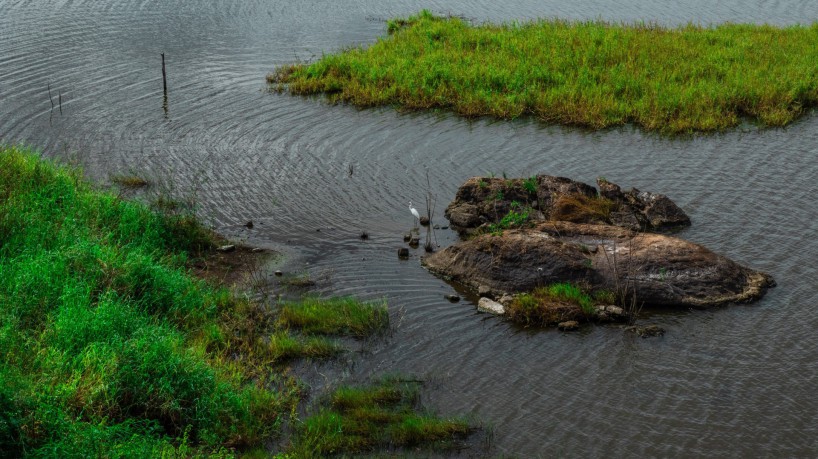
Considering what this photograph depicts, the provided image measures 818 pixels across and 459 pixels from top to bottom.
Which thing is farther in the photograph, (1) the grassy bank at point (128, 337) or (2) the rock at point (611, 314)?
(2) the rock at point (611, 314)

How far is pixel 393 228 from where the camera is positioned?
16109mm

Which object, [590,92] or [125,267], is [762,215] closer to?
[590,92]

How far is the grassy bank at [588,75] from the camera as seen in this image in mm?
22438

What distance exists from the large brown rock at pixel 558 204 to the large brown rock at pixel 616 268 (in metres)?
1.40

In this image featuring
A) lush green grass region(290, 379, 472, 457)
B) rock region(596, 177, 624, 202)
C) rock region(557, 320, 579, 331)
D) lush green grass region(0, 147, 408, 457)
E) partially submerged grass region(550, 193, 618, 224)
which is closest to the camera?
lush green grass region(0, 147, 408, 457)

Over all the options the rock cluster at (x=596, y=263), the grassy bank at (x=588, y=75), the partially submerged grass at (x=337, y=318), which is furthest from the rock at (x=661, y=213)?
the partially submerged grass at (x=337, y=318)

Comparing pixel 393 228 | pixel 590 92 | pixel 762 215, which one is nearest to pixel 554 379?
pixel 393 228

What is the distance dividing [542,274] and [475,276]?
3.58 feet

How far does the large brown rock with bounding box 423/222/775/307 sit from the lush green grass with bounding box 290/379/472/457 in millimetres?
3703

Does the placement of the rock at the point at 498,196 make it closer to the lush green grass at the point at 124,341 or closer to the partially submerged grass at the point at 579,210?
the partially submerged grass at the point at 579,210

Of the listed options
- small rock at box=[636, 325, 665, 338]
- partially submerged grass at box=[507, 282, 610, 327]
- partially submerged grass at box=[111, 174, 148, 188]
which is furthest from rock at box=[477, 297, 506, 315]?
partially submerged grass at box=[111, 174, 148, 188]

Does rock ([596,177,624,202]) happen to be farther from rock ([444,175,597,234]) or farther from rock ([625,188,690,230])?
rock ([625,188,690,230])

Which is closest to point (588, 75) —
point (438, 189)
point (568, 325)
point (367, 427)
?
point (438, 189)

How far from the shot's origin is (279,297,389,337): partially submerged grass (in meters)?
12.5
